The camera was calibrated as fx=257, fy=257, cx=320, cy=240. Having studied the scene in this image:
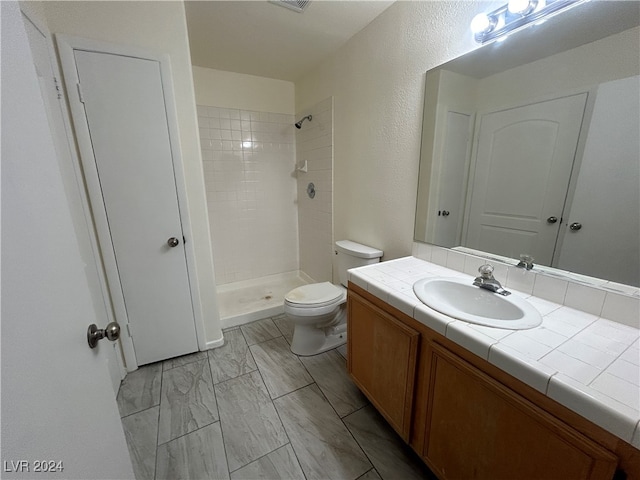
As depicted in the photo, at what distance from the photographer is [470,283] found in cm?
118

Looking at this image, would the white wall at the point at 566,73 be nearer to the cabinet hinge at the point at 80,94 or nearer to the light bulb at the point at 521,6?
the light bulb at the point at 521,6

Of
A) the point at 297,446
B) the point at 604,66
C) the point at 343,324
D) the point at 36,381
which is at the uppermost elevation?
the point at 604,66

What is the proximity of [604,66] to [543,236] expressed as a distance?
1.97 ft

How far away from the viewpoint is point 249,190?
2.83m

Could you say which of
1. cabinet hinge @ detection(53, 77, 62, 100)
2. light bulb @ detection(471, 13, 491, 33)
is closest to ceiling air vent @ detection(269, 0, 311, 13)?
light bulb @ detection(471, 13, 491, 33)

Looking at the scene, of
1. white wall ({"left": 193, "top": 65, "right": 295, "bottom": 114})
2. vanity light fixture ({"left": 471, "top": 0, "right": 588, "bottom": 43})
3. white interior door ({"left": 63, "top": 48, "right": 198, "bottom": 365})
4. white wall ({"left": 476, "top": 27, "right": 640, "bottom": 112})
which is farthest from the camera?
white wall ({"left": 193, "top": 65, "right": 295, "bottom": 114})

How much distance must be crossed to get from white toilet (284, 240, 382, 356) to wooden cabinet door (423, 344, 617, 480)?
2.97 feet

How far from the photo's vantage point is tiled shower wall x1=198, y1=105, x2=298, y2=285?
2.60 meters

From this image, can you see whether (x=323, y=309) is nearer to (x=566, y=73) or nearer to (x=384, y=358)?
(x=384, y=358)

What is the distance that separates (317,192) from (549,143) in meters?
1.84

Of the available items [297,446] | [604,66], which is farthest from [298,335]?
[604,66]

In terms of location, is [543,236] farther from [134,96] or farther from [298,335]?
[134,96]

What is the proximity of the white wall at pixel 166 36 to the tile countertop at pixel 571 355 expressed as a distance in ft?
4.49

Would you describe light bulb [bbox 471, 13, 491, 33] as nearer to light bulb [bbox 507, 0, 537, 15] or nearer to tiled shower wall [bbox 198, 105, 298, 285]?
light bulb [bbox 507, 0, 537, 15]
